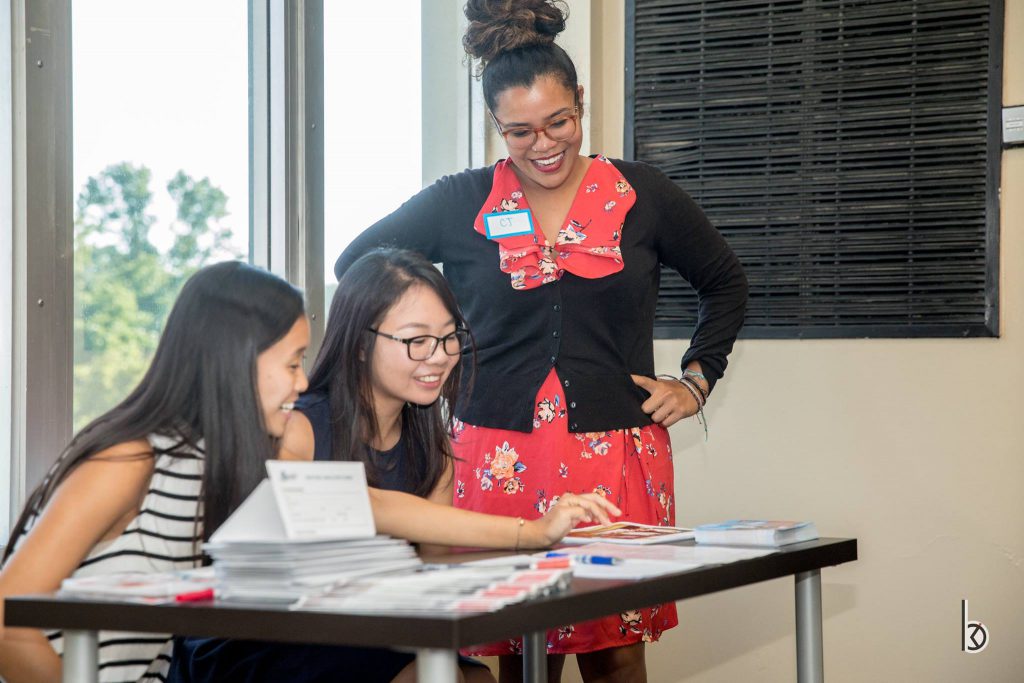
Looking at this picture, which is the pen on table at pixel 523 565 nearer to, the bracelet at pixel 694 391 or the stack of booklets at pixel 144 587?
the stack of booklets at pixel 144 587

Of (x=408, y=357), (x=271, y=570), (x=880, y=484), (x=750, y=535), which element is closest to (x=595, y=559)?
(x=750, y=535)

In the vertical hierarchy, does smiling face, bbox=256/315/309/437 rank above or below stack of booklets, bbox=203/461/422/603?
above

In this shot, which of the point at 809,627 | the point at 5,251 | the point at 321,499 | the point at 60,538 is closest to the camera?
the point at 321,499

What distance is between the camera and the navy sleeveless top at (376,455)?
1.92 meters

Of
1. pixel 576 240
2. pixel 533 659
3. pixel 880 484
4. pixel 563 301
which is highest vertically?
pixel 576 240

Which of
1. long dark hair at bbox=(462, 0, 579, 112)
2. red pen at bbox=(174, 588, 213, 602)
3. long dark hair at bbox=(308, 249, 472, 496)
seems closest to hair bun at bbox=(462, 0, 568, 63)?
long dark hair at bbox=(462, 0, 579, 112)

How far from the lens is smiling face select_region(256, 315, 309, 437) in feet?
5.30

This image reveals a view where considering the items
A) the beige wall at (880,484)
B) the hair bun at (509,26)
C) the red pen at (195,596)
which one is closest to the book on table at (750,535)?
the red pen at (195,596)

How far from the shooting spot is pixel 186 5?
8.40 ft

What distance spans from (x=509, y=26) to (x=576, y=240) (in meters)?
0.44

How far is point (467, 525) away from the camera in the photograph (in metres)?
1.78

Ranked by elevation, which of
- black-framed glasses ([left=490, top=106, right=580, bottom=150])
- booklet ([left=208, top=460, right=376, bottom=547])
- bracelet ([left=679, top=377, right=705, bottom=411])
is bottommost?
booklet ([left=208, top=460, right=376, bottom=547])

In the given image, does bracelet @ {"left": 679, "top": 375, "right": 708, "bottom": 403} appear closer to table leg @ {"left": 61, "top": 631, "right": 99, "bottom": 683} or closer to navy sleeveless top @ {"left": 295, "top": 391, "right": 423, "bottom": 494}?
navy sleeveless top @ {"left": 295, "top": 391, "right": 423, "bottom": 494}

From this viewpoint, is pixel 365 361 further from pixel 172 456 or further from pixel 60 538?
pixel 60 538
